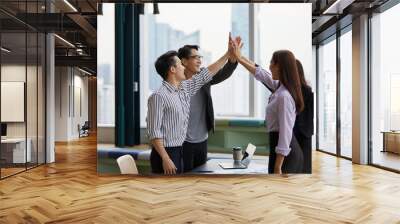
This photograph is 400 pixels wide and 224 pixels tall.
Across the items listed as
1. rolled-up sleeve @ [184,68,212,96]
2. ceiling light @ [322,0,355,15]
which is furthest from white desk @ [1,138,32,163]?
ceiling light @ [322,0,355,15]

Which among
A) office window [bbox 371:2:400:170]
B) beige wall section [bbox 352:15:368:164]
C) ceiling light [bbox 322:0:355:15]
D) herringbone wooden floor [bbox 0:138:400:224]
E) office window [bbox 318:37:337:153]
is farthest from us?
office window [bbox 318:37:337:153]

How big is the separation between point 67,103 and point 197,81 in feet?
34.8

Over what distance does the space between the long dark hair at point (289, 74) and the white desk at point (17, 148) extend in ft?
13.9

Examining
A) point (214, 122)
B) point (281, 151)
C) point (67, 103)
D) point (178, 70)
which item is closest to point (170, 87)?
point (178, 70)

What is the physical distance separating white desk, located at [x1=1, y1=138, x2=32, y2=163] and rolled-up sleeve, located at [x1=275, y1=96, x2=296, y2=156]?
4130 millimetres

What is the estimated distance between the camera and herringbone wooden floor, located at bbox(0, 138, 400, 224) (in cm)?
374

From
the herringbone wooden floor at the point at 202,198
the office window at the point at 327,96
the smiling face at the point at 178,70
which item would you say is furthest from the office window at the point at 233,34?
the office window at the point at 327,96

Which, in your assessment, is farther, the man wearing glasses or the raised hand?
the raised hand

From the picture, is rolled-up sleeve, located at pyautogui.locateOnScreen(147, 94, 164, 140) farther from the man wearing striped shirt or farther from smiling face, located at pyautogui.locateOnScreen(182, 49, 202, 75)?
smiling face, located at pyautogui.locateOnScreen(182, 49, 202, 75)

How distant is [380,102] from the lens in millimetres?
7340

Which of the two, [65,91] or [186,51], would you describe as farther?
[65,91]

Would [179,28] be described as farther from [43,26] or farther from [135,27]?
[43,26]

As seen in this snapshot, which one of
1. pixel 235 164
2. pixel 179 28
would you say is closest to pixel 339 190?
pixel 235 164

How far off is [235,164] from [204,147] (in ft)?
1.70
